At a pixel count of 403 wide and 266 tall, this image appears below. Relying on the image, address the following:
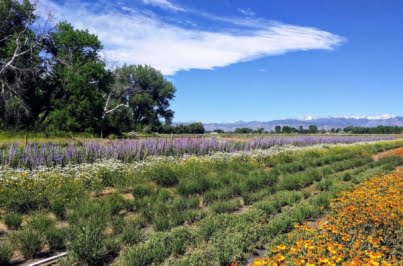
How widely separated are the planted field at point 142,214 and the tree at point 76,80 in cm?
2152

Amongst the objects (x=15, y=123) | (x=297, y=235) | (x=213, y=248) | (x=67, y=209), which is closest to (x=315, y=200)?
(x=297, y=235)

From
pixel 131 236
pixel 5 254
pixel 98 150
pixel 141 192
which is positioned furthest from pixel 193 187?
pixel 5 254

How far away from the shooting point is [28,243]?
5.77m

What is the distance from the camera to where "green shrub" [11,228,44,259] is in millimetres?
5766

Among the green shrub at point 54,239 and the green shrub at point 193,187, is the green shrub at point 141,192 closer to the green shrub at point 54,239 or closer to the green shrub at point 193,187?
the green shrub at point 193,187

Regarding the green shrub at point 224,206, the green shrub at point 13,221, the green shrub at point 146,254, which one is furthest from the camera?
the green shrub at point 224,206

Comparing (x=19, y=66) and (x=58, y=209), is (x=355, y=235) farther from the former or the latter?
(x=19, y=66)

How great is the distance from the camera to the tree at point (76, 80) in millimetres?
32906

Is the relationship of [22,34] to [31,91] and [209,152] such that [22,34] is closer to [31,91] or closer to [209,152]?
[31,91]

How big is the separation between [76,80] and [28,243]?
95.0 feet

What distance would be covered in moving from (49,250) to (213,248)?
267cm

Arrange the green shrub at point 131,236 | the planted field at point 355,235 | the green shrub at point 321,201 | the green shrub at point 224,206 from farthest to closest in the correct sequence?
the green shrub at point 321,201 → the green shrub at point 224,206 → the green shrub at point 131,236 → the planted field at point 355,235

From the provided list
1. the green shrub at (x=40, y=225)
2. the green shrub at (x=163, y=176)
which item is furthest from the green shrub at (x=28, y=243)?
the green shrub at (x=163, y=176)

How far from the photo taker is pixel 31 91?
Answer: 36062 millimetres
